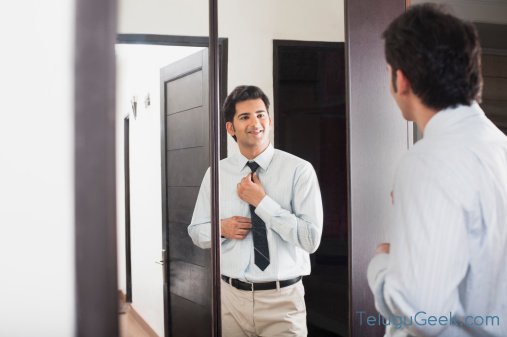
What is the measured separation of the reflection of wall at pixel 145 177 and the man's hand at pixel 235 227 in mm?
121

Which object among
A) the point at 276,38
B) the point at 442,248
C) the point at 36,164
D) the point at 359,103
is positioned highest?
the point at 276,38

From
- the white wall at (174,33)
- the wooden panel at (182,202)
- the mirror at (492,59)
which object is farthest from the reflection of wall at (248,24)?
the mirror at (492,59)

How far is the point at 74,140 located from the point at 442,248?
0.62m

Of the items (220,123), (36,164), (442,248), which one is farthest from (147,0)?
(442,248)

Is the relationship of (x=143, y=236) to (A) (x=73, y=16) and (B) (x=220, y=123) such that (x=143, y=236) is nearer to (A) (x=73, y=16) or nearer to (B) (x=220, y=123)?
(B) (x=220, y=123)

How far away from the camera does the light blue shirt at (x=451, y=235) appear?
38.3 inches

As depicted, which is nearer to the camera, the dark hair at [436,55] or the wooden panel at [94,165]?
the wooden panel at [94,165]

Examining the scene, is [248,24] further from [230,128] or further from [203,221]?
[203,221]

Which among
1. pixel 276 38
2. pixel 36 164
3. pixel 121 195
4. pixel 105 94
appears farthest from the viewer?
pixel 276 38

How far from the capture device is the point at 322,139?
1.16 m

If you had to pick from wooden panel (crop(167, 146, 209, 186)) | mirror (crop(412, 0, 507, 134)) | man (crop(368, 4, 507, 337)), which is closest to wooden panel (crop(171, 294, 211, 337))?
wooden panel (crop(167, 146, 209, 186))

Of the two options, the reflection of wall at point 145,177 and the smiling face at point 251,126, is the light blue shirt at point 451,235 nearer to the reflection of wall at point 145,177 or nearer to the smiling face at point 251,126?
the smiling face at point 251,126

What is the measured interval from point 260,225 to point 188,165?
0.59 ft

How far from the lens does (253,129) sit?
112 centimetres
